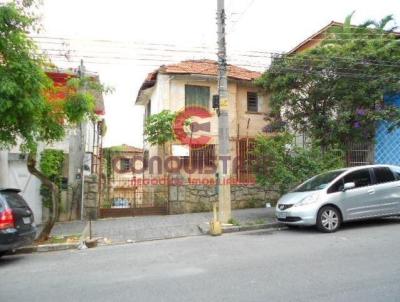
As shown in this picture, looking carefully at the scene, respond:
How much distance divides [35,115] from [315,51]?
38.1 ft

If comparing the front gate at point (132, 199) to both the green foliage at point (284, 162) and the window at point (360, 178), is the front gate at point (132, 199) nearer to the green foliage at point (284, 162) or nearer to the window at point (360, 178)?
the green foliage at point (284, 162)

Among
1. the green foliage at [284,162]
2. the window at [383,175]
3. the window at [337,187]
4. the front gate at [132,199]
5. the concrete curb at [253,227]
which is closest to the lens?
the window at [337,187]

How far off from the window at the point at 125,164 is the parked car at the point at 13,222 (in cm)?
636

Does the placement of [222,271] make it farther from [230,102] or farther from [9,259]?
[230,102]

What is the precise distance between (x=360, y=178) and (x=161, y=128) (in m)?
7.15

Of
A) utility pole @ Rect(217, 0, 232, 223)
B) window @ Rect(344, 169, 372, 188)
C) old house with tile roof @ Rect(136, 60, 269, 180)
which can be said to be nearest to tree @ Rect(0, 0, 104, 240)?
utility pole @ Rect(217, 0, 232, 223)

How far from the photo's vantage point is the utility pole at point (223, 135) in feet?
37.8

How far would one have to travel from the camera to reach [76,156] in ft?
46.8

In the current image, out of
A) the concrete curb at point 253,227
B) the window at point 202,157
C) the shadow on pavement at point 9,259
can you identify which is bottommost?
the shadow on pavement at point 9,259

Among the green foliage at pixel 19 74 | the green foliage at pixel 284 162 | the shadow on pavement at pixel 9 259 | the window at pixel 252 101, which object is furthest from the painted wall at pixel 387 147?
the shadow on pavement at pixel 9 259

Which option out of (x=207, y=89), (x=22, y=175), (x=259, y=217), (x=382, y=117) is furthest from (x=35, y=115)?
(x=382, y=117)

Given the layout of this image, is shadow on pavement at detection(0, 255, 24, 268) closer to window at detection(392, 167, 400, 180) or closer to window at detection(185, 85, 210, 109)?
window at detection(392, 167, 400, 180)

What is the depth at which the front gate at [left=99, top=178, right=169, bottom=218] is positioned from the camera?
14328mm

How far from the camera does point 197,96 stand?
18891 mm
